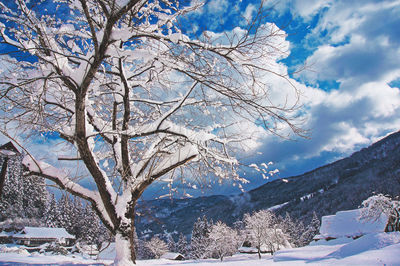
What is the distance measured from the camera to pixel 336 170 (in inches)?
6260

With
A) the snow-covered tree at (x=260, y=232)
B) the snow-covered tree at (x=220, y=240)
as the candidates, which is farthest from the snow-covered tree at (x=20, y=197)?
the snow-covered tree at (x=260, y=232)

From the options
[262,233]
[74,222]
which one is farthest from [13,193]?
[262,233]

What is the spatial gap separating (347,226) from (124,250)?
4035 centimetres

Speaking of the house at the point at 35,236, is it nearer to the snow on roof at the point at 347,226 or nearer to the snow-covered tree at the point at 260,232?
the snow-covered tree at the point at 260,232

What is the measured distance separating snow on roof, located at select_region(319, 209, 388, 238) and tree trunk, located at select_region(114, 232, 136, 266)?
35.8 metres

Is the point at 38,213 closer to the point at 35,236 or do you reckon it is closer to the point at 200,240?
the point at 35,236

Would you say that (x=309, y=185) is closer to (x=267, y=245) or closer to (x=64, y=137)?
(x=267, y=245)

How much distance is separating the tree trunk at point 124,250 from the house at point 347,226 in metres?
35.8

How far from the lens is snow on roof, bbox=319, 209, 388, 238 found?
31062 millimetres

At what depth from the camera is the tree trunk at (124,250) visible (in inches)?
169

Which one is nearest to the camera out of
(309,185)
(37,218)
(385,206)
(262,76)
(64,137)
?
(262,76)

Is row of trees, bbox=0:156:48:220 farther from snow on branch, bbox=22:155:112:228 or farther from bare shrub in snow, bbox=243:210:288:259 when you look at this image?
snow on branch, bbox=22:155:112:228

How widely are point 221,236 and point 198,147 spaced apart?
1873 inches

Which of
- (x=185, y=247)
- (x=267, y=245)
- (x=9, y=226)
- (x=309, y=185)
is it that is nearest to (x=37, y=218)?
(x=9, y=226)
